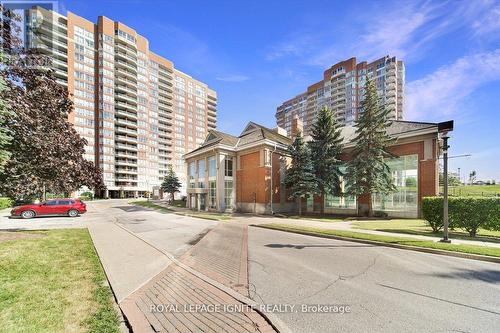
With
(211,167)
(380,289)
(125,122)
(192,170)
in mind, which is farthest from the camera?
(125,122)

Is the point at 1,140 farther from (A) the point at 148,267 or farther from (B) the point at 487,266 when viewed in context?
(B) the point at 487,266

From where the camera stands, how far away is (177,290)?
543 cm

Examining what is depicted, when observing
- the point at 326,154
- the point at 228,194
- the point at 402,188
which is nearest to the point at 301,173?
the point at 326,154

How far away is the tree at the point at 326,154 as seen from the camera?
86.6ft

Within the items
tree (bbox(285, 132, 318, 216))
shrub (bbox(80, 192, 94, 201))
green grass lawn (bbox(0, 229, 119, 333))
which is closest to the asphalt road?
green grass lawn (bbox(0, 229, 119, 333))

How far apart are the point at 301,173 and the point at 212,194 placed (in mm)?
13268

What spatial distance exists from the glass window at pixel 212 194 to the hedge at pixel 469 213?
78.3ft

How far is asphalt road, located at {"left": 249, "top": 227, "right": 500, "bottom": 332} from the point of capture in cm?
416

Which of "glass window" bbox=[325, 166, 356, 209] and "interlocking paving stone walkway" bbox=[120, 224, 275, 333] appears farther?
"glass window" bbox=[325, 166, 356, 209]

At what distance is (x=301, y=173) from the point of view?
26047 millimetres

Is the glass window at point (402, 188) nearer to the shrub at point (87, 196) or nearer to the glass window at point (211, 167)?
the glass window at point (211, 167)

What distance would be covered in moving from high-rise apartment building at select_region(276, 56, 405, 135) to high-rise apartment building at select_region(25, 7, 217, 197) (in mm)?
57193

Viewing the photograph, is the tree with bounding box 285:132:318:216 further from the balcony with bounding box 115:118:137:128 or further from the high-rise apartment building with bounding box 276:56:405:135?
the balcony with bounding box 115:118:137:128

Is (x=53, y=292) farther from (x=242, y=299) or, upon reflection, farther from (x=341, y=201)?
(x=341, y=201)
